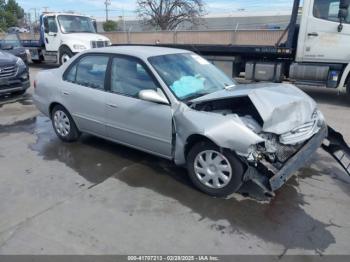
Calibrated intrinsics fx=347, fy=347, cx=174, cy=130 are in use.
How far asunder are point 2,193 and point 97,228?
147cm

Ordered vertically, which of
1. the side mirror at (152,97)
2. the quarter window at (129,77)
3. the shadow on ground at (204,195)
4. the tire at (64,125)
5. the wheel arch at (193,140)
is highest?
the quarter window at (129,77)

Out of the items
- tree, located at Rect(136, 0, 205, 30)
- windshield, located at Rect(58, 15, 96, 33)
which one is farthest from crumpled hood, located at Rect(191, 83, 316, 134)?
tree, located at Rect(136, 0, 205, 30)

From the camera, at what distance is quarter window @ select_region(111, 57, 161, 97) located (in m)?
4.45

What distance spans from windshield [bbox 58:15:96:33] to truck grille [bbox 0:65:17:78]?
649 cm

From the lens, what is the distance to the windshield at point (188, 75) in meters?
4.34

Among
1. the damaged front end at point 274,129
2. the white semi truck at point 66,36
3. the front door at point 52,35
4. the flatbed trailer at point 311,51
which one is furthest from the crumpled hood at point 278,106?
the front door at point 52,35

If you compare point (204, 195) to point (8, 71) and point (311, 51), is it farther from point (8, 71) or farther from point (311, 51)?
point (8, 71)

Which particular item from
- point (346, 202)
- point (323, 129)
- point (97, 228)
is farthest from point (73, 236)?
point (323, 129)

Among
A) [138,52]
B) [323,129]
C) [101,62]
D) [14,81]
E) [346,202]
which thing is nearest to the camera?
[346,202]

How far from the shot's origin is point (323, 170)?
469cm

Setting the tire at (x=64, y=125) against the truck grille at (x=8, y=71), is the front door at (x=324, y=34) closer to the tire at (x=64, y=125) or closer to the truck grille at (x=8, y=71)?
the tire at (x=64, y=125)

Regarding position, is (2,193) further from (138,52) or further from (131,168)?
(138,52)

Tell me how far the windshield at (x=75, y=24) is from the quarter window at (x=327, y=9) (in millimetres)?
10173

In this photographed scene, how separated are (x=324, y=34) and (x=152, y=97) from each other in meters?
6.34
